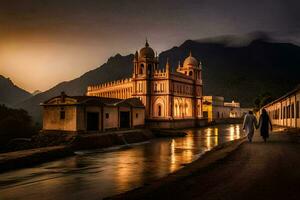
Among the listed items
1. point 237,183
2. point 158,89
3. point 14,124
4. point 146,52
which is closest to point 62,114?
point 14,124

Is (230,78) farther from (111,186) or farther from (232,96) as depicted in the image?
(111,186)

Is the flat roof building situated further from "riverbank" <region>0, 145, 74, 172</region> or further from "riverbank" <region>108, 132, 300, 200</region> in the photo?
"riverbank" <region>108, 132, 300, 200</region>

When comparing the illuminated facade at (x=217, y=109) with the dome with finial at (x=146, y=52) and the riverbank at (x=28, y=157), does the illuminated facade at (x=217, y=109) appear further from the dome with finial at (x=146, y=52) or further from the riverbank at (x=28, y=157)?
the riverbank at (x=28, y=157)

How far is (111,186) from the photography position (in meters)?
14.8

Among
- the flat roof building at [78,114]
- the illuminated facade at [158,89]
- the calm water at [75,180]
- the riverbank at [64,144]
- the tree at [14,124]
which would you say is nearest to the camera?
the calm water at [75,180]

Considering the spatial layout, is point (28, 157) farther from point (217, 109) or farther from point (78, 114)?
point (217, 109)

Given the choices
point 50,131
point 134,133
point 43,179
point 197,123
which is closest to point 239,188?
point 43,179

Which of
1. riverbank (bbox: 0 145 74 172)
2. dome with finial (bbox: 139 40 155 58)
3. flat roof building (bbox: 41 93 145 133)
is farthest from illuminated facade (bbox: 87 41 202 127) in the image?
riverbank (bbox: 0 145 74 172)

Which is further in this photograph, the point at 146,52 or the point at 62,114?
the point at 146,52

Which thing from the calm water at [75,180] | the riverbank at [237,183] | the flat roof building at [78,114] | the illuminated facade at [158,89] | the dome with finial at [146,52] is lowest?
the calm water at [75,180]

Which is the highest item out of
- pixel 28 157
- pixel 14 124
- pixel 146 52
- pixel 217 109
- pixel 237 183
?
pixel 146 52

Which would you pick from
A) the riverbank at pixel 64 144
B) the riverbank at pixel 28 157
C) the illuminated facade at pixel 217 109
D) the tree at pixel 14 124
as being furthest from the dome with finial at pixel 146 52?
the riverbank at pixel 28 157

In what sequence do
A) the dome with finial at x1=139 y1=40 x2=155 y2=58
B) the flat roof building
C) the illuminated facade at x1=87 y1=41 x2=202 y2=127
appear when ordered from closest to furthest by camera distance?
the flat roof building
the illuminated facade at x1=87 y1=41 x2=202 y2=127
the dome with finial at x1=139 y1=40 x2=155 y2=58

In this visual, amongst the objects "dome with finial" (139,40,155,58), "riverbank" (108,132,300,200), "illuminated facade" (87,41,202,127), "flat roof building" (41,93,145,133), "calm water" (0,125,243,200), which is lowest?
"calm water" (0,125,243,200)
